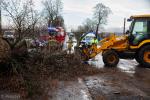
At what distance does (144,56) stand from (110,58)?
1.73 m

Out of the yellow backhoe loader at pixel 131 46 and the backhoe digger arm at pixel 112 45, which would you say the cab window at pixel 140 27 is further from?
the backhoe digger arm at pixel 112 45

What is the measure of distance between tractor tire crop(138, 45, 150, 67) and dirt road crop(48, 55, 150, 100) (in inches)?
117

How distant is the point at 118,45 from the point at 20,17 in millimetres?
6009

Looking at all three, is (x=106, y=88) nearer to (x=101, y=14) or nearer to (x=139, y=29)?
(x=139, y=29)

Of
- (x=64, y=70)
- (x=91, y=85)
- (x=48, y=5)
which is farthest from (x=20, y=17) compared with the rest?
(x=48, y=5)

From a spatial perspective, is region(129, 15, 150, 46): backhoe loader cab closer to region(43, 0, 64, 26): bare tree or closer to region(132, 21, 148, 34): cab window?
region(132, 21, 148, 34): cab window

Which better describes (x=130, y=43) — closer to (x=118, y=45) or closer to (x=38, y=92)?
(x=118, y=45)

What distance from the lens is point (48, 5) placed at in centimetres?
4941

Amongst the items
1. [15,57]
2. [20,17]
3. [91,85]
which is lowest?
A: [91,85]

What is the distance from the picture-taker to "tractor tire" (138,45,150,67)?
16.7 metres

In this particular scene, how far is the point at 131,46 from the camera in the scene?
17000 millimetres

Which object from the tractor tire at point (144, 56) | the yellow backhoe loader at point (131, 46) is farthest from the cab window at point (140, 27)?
the tractor tire at point (144, 56)

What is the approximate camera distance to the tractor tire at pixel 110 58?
16516 mm

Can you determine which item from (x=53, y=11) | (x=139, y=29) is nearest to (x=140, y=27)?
(x=139, y=29)
